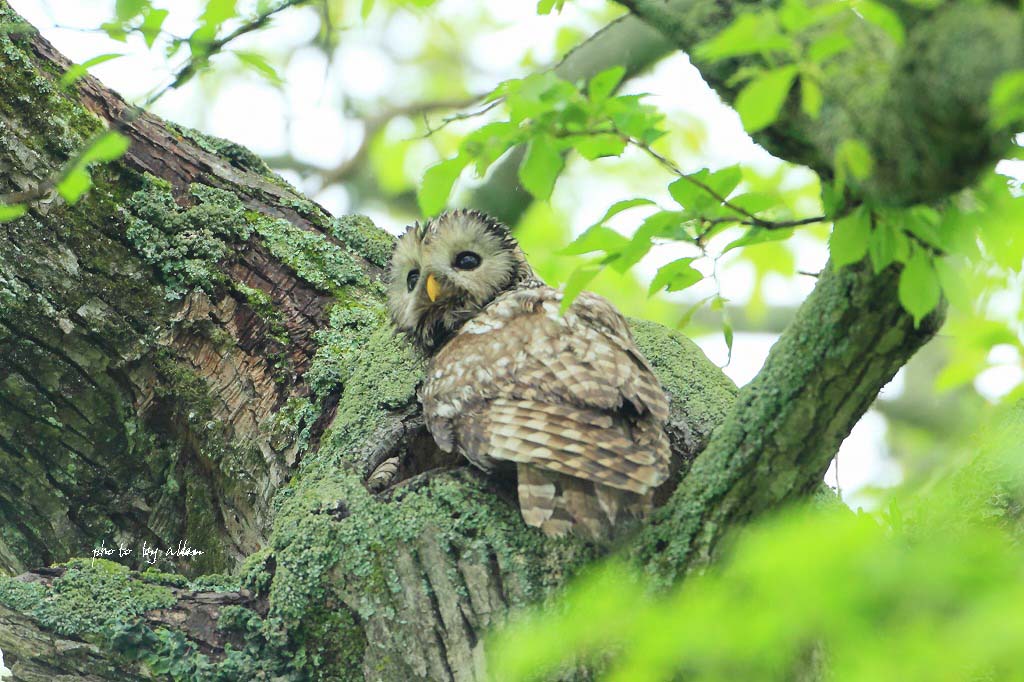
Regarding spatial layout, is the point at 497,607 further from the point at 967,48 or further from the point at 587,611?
the point at 967,48

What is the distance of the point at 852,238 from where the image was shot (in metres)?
1.67

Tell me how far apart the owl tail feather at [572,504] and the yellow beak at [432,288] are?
113 cm

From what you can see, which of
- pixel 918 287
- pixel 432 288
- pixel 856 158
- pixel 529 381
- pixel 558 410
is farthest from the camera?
pixel 432 288

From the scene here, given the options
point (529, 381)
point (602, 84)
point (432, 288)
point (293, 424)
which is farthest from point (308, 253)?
point (602, 84)

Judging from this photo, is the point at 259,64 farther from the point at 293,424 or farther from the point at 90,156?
the point at 293,424

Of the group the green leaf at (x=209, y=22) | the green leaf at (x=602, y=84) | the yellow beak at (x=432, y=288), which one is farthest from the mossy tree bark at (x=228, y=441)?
the green leaf at (x=209, y=22)

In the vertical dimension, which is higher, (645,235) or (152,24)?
(152,24)

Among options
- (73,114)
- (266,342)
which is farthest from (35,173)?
(266,342)

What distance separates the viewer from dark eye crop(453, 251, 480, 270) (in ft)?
12.4

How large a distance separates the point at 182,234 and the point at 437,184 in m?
1.90

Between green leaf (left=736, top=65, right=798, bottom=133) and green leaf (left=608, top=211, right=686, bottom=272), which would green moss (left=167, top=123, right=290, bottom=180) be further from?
green leaf (left=736, top=65, right=798, bottom=133)

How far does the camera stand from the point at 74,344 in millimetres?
3209

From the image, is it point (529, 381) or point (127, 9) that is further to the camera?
point (529, 381)

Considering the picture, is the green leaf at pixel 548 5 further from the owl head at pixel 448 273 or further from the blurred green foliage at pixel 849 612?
the owl head at pixel 448 273
